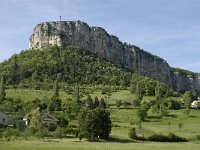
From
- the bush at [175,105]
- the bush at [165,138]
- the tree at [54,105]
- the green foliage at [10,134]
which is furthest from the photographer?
the bush at [175,105]

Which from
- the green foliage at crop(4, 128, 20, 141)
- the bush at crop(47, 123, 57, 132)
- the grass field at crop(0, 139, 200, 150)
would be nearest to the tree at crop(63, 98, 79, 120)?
the bush at crop(47, 123, 57, 132)

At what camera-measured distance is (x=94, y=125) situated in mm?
106250

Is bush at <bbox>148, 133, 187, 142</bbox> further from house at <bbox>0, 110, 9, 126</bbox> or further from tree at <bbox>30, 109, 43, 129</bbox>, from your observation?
house at <bbox>0, 110, 9, 126</bbox>

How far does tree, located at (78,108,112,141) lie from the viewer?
103 meters

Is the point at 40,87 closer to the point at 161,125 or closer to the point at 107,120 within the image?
the point at 161,125

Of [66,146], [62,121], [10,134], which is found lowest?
[66,146]

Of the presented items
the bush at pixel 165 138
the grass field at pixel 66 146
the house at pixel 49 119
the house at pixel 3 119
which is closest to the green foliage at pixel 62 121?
the house at pixel 49 119

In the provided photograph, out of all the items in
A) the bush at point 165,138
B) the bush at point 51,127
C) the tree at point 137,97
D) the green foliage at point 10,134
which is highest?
the tree at point 137,97

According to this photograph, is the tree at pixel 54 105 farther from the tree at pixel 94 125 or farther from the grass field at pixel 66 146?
the grass field at pixel 66 146

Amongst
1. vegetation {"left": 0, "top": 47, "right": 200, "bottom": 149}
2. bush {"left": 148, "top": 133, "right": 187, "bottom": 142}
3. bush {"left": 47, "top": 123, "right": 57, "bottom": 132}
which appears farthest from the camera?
bush {"left": 47, "top": 123, "right": 57, "bottom": 132}

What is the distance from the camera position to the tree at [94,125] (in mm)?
102750

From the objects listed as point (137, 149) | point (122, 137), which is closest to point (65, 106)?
point (122, 137)

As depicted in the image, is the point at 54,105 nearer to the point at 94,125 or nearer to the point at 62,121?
the point at 62,121

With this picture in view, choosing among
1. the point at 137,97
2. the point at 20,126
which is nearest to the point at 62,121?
the point at 20,126
